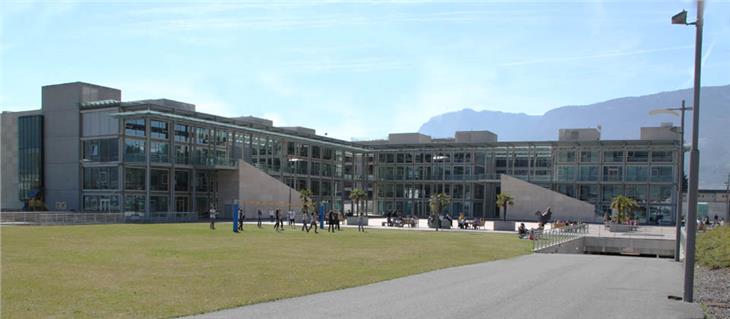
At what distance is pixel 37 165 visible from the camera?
203 ft

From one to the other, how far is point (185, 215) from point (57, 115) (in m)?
17.7

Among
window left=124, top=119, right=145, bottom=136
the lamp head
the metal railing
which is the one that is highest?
window left=124, top=119, right=145, bottom=136

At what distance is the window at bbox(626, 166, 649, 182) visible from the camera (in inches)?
2881

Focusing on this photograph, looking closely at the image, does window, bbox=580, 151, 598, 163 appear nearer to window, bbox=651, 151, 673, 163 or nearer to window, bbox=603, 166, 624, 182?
window, bbox=603, 166, 624, 182

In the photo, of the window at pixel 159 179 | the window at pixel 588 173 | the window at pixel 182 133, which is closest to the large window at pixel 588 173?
the window at pixel 588 173

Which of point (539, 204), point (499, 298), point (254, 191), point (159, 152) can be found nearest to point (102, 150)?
point (159, 152)

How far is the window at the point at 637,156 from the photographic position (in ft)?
242

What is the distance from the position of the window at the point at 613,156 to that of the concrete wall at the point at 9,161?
65.9 meters

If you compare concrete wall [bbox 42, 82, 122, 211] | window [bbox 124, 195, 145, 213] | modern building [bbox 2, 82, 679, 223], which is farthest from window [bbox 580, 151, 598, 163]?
concrete wall [bbox 42, 82, 122, 211]

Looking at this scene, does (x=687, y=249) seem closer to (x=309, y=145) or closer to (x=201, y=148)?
Answer: (x=201, y=148)

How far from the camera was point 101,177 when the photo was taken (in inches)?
2283

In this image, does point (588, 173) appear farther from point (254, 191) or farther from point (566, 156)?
point (254, 191)

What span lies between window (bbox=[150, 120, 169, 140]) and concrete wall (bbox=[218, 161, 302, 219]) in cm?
664

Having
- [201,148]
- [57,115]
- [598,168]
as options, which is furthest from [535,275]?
[598,168]
